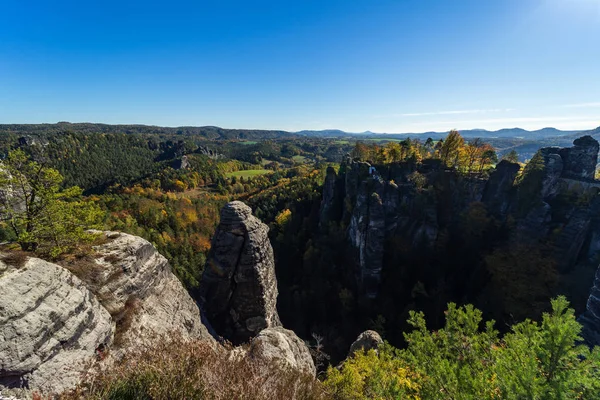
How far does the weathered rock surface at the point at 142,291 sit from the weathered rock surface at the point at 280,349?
12.0ft

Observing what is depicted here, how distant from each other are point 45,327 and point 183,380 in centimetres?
538

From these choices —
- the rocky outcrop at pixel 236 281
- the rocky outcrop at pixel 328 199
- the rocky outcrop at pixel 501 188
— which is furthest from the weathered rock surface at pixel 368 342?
the rocky outcrop at pixel 328 199

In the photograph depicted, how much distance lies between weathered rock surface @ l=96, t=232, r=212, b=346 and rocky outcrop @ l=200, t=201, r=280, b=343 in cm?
371

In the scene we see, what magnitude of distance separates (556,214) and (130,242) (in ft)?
163

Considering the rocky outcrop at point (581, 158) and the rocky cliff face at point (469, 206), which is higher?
the rocky outcrop at point (581, 158)

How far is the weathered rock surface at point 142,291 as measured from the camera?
1233 centimetres

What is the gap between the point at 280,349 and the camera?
14.8 m

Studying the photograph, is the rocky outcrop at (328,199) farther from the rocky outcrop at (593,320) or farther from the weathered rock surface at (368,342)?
the rocky outcrop at (593,320)

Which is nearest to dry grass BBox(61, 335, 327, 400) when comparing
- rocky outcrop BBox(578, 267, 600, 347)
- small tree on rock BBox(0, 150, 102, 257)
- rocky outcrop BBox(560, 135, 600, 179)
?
small tree on rock BBox(0, 150, 102, 257)

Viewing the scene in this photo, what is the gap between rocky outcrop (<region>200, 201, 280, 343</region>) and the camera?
20.0 m

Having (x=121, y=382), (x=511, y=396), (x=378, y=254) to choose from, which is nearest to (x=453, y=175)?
Answer: (x=378, y=254)

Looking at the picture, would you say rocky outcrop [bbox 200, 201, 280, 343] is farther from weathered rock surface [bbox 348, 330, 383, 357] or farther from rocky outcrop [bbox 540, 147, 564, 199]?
rocky outcrop [bbox 540, 147, 564, 199]

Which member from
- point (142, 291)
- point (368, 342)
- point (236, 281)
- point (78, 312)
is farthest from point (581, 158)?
point (78, 312)

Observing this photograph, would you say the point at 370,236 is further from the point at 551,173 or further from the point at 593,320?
the point at 551,173
